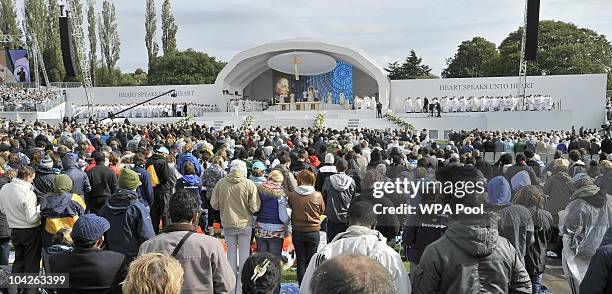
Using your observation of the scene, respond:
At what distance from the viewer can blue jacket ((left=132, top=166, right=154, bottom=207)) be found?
6172 millimetres

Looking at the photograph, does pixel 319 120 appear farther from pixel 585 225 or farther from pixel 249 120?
pixel 585 225

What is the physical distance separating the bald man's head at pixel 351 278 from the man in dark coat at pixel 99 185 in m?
5.15

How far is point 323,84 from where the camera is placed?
121 ft

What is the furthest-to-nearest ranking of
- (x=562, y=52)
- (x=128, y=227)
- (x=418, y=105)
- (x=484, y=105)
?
(x=562, y=52)
(x=418, y=105)
(x=484, y=105)
(x=128, y=227)

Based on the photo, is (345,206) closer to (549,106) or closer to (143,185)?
(143,185)

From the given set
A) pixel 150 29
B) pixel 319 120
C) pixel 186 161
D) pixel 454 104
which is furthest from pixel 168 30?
pixel 186 161

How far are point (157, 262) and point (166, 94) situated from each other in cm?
3309

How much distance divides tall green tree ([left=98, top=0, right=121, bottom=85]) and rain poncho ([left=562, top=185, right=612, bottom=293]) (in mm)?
43337

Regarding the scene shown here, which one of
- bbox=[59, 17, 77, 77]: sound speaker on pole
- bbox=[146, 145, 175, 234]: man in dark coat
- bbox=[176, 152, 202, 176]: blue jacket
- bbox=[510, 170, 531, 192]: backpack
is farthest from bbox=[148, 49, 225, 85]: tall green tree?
bbox=[510, 170, 531, 192]: backpack

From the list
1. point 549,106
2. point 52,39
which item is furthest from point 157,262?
point 52,39

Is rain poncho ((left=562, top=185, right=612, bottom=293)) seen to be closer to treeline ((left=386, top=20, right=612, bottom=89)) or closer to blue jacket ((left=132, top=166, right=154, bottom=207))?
blue jacket ((left=132, top=166, right=154, bottom=207))

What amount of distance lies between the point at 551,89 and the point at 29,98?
97.0 feet

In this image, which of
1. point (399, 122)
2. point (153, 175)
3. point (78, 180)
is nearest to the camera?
point (78, 180)

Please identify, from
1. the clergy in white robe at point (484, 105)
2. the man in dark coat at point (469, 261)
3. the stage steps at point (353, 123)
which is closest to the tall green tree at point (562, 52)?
the clergy in white robe at point (484, 105)
